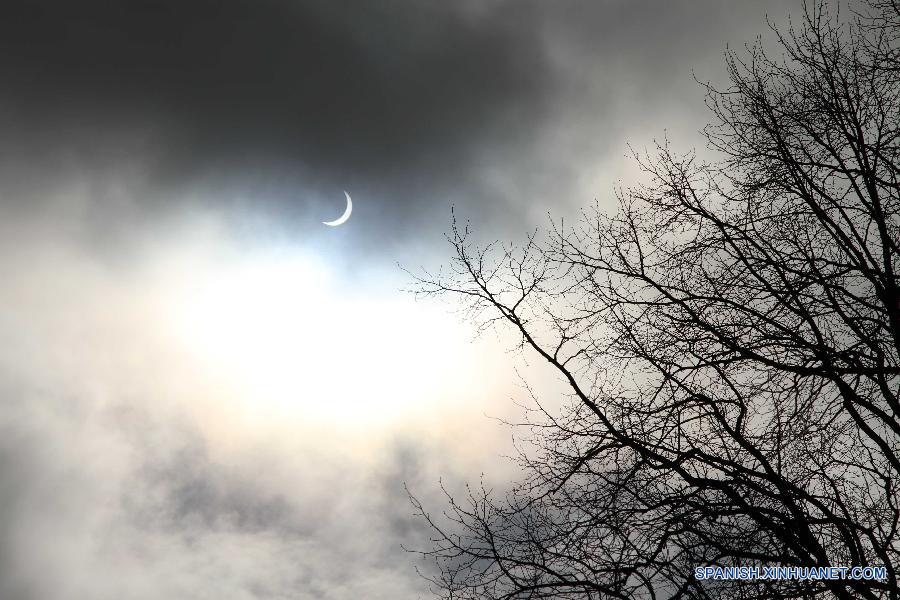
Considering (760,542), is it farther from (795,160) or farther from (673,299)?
(795,160)

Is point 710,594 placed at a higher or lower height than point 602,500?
lower

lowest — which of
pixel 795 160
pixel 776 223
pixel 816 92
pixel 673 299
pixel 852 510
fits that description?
pixel 852 510

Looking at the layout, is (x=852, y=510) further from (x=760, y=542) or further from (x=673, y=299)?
(x=673, y=299)

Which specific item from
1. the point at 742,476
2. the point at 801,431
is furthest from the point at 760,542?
the point at 801,431

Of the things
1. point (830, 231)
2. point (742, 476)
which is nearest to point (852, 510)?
point (742, 476)

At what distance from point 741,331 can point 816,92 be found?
2447 millimetres

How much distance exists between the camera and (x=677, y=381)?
522cm

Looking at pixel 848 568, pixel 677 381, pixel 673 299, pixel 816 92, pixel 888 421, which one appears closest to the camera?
pixel 848 568

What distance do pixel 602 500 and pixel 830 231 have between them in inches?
120

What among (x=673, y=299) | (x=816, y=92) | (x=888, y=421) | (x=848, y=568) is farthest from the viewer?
(x=816, y=92)

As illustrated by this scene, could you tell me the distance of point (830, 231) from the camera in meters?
5.66

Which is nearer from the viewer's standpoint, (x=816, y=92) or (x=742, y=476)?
(x=742, y=476)

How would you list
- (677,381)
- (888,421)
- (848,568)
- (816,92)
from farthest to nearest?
(816,92), (677,381), (888,421), (848,568)

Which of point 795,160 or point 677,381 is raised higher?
point 795,160
